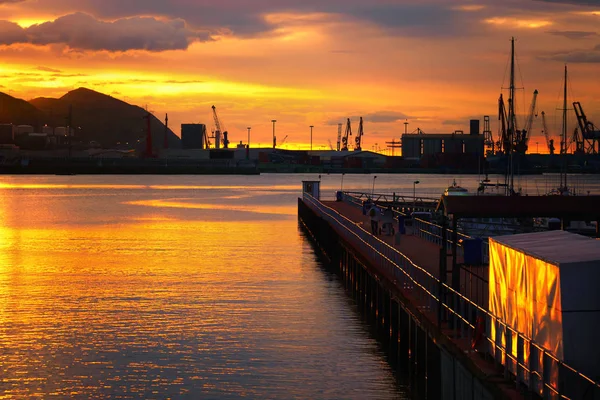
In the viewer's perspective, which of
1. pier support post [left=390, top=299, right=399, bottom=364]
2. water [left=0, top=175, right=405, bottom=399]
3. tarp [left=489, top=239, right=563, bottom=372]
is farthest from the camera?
pier support post [left=390, top=299, right=399, bottom=364]

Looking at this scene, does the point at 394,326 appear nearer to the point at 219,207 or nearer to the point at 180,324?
the point at 180,324

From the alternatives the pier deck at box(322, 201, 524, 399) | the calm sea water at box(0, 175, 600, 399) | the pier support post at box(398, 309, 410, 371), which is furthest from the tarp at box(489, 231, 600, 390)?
the pier support post at box(398, 309, 410, 371)

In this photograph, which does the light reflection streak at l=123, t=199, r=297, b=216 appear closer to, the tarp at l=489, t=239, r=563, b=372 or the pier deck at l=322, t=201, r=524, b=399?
Result: the pier deck at l=322, t=201, r=524, b=399

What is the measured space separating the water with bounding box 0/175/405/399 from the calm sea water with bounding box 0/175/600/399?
59mm

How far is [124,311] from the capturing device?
42.7m

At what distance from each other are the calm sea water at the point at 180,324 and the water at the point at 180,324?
2.3 inches

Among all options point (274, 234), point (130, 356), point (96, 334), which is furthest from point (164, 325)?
point (274, 234)

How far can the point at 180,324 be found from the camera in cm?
3878

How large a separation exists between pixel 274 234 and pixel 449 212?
6409 centimetres

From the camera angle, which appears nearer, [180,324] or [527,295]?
[527,295]

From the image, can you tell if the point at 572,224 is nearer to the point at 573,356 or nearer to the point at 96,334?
the point at 96,334

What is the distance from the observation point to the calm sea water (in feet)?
96.3

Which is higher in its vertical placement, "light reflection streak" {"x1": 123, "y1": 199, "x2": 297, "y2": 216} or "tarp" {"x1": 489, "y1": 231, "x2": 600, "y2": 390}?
"tarp" {"x1": 489, "y1": 231, "x2": 600, "y2": 390}

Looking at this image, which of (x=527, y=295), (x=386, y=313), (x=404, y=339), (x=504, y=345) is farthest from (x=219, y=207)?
(x=527, y=295)
